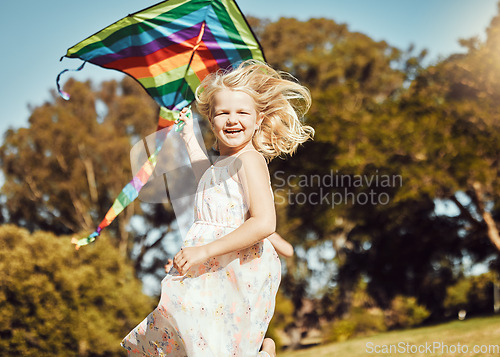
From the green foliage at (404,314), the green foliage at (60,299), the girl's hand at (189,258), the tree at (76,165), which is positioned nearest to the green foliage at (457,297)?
the green foliage at (404,314)

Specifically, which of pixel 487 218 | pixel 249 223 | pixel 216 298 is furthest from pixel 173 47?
pixel 487 218

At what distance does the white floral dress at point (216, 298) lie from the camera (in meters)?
1.78

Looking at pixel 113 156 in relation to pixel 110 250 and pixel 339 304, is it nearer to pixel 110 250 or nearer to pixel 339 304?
pixel 110 250

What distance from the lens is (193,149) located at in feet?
7.55

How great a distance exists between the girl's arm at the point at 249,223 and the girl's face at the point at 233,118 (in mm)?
109

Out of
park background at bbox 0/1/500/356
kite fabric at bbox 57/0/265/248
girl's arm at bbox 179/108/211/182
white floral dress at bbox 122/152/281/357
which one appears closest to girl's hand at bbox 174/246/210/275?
white floral dress at bbox 122/152/281/357

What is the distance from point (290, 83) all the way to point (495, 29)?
12.5 meters

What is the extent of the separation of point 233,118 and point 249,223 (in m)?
0.44

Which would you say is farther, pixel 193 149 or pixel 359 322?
pixel 359 322

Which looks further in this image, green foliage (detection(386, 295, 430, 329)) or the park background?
green foliage (detection(386, 295, 430, 329))

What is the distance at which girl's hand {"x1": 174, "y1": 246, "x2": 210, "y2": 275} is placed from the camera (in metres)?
1.69

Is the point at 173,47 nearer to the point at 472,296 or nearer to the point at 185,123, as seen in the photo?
the point at 185,123

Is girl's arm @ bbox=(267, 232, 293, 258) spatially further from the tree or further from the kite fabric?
the tree

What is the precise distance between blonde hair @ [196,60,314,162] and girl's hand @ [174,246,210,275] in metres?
0.59
